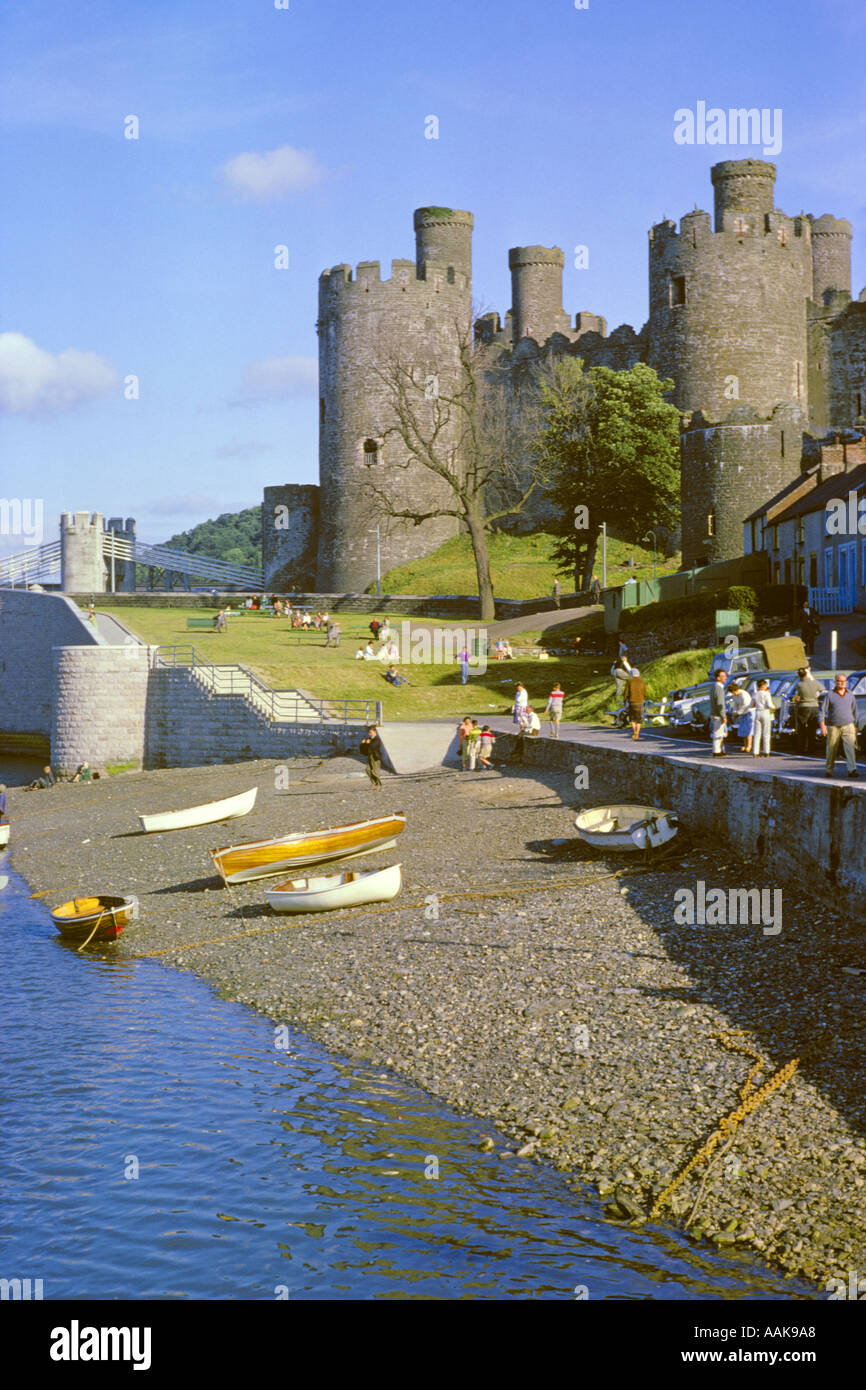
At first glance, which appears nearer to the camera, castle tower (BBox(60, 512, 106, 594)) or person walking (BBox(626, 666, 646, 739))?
person walking (BBox(626, 666, 646, 739))

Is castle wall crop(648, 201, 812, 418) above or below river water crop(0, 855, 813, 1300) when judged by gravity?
above

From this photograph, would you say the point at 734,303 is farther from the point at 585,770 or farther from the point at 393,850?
the point at 393,850

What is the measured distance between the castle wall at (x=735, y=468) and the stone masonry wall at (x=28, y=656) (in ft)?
77.4

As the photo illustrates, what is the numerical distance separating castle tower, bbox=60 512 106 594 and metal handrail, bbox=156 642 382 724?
32.1 m

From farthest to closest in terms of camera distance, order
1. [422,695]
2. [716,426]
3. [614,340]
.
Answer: [614,340], [716,426], [422,695]

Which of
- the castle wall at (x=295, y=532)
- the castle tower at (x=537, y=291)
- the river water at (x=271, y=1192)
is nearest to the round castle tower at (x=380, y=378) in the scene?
the castle wall at (x=295, y=532)

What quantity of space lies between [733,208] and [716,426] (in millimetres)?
16316

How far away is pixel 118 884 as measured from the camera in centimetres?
2325

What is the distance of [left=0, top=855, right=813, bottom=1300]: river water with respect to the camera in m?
9.28

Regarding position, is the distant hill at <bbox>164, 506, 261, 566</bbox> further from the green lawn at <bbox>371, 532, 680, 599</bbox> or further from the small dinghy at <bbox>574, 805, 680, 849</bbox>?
the small dinghy at <bbox>574, 805, 680, 849</bbox>

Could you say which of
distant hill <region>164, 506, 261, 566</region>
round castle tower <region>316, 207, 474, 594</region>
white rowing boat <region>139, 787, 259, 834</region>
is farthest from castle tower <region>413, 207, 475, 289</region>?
distant hill <region>164, 506, 261, 566</region>

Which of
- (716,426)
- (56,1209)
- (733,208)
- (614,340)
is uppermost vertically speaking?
(733,208)

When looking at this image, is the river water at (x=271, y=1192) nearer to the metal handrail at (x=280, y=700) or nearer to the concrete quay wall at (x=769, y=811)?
the concrete quay wall at (x=769, y=811)
